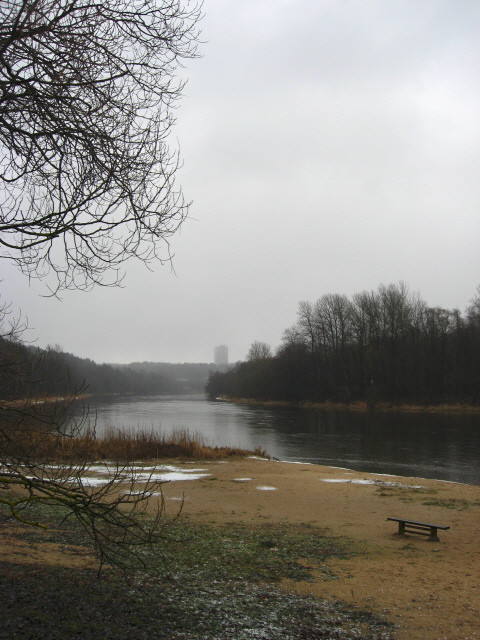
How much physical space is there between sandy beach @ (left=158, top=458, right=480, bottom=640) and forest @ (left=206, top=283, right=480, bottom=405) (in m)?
43.2

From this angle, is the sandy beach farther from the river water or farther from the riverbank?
the riverbank

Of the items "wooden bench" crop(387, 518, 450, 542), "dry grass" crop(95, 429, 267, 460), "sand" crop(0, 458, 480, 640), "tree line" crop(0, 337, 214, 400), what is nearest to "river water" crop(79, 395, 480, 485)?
"sand" crop(0, 458, 480, 640)

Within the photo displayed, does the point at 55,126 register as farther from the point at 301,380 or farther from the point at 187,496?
the point at 301,380

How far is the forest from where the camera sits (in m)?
60.2

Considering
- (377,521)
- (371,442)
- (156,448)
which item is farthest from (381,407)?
(377,521)

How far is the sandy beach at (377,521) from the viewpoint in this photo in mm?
6086

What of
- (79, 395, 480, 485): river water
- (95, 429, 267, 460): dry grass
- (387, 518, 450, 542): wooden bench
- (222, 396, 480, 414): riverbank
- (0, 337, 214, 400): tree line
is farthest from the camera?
(222, 396, 480, 414): riverbank

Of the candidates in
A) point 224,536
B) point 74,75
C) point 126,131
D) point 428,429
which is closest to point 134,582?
point 224,536

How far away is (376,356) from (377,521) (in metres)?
57.7

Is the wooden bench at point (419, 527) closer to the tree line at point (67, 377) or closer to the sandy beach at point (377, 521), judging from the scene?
the sandy beach at point (377, 521)

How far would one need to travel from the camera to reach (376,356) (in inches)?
2638

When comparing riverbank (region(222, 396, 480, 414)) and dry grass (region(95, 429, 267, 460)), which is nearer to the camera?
dry grass (region(95, 429, 267, 460))

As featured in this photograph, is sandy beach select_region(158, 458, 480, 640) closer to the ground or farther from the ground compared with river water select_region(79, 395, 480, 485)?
farther from the ground

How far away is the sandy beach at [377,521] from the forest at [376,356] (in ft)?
142
